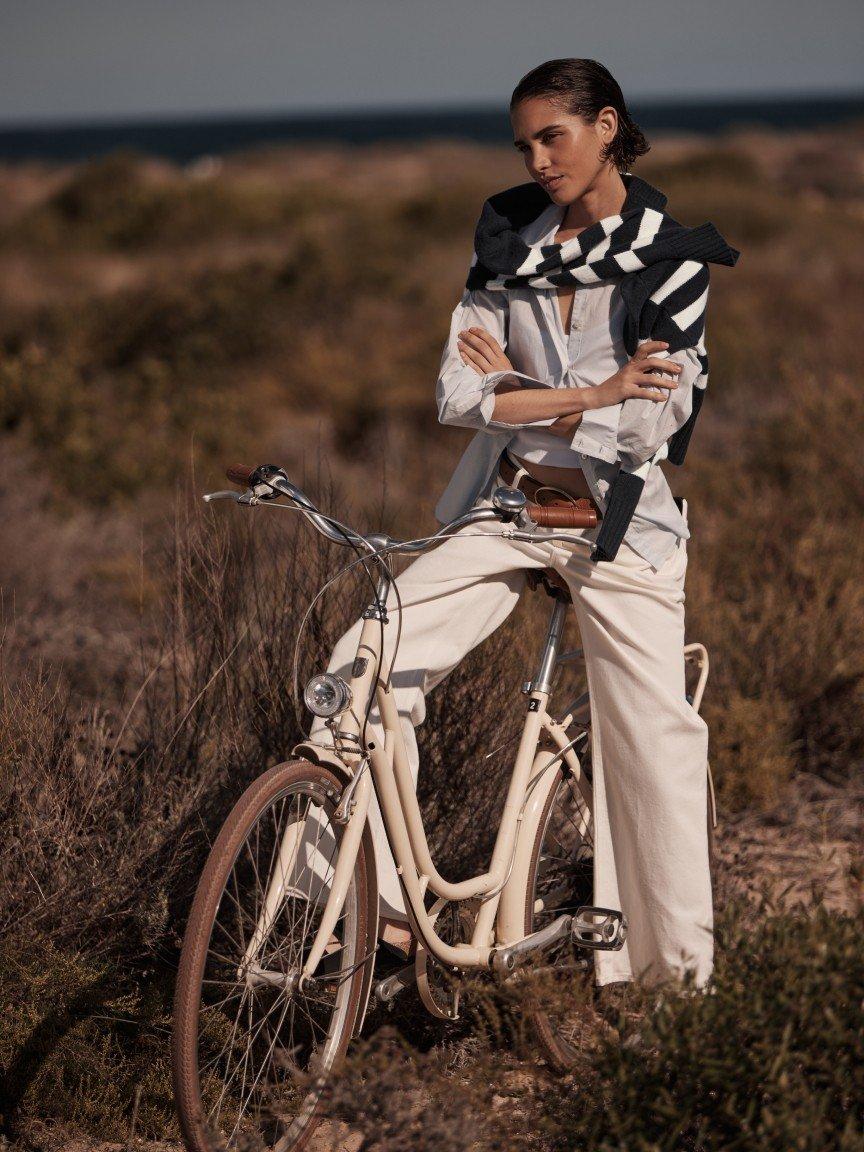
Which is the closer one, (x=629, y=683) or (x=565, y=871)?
(x=629, y=683)

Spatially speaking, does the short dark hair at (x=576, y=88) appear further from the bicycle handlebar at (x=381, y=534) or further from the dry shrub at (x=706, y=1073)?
the dry shrub at (x=706, y=1073)

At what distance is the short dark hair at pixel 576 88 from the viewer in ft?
8.19

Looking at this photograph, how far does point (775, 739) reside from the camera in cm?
446

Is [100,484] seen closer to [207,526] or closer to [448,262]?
[207,526]

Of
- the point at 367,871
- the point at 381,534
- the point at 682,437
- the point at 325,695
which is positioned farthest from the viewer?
the point at 682,437

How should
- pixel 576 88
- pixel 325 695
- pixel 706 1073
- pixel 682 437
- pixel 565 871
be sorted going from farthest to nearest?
pixel 565 871
pixel 682 437
pixel 576 88
pixel 325 695
pixel 706 1073

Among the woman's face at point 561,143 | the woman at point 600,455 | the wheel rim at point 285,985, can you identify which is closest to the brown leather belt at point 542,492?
the woman at point 600,455

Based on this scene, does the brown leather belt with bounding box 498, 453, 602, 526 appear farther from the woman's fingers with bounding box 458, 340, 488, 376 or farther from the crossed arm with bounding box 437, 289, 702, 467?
the woman's fingers with bounding box 458, 340, 488, 376

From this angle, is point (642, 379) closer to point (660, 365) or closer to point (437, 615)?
point (660, 365)

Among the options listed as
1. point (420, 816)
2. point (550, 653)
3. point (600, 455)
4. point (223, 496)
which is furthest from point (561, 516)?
point (420, 816)

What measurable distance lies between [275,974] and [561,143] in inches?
66.7

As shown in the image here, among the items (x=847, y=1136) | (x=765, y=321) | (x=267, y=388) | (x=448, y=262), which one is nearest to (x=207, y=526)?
(x=847, y=1136)

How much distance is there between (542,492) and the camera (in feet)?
8.76

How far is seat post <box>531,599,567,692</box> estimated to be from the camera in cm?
274
